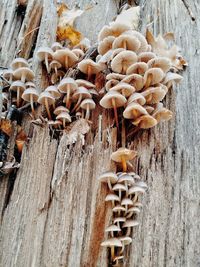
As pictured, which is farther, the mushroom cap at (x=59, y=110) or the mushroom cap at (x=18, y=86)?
the mushroom cap at (x=18, y=86)

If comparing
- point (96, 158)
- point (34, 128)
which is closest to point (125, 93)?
point (96, 158)

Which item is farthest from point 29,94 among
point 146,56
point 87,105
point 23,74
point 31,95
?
point 146,56

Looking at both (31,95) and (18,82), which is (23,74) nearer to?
(18,82)

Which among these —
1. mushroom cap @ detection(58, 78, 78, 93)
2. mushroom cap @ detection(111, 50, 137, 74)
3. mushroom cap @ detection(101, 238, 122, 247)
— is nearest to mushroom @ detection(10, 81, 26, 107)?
mushroom cap @ detection(58, 78, 78, 93)

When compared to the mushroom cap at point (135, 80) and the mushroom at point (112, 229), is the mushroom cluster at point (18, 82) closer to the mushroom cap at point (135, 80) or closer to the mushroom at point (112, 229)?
the mushroom cap at point (135, 80)

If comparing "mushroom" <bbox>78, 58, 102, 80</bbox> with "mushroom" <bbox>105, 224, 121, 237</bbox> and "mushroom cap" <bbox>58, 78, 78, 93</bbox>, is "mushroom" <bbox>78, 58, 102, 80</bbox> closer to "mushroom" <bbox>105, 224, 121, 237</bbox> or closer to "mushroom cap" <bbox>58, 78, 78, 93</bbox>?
"mushroom cap" <bbox>58, 78, 78, 93</bbox>

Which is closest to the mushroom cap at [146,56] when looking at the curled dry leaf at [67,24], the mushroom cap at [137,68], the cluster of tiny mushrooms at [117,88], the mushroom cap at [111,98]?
the cluster of tiny mushrooms at [117,88]

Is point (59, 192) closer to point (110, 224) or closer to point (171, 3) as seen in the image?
point (110, 224)
